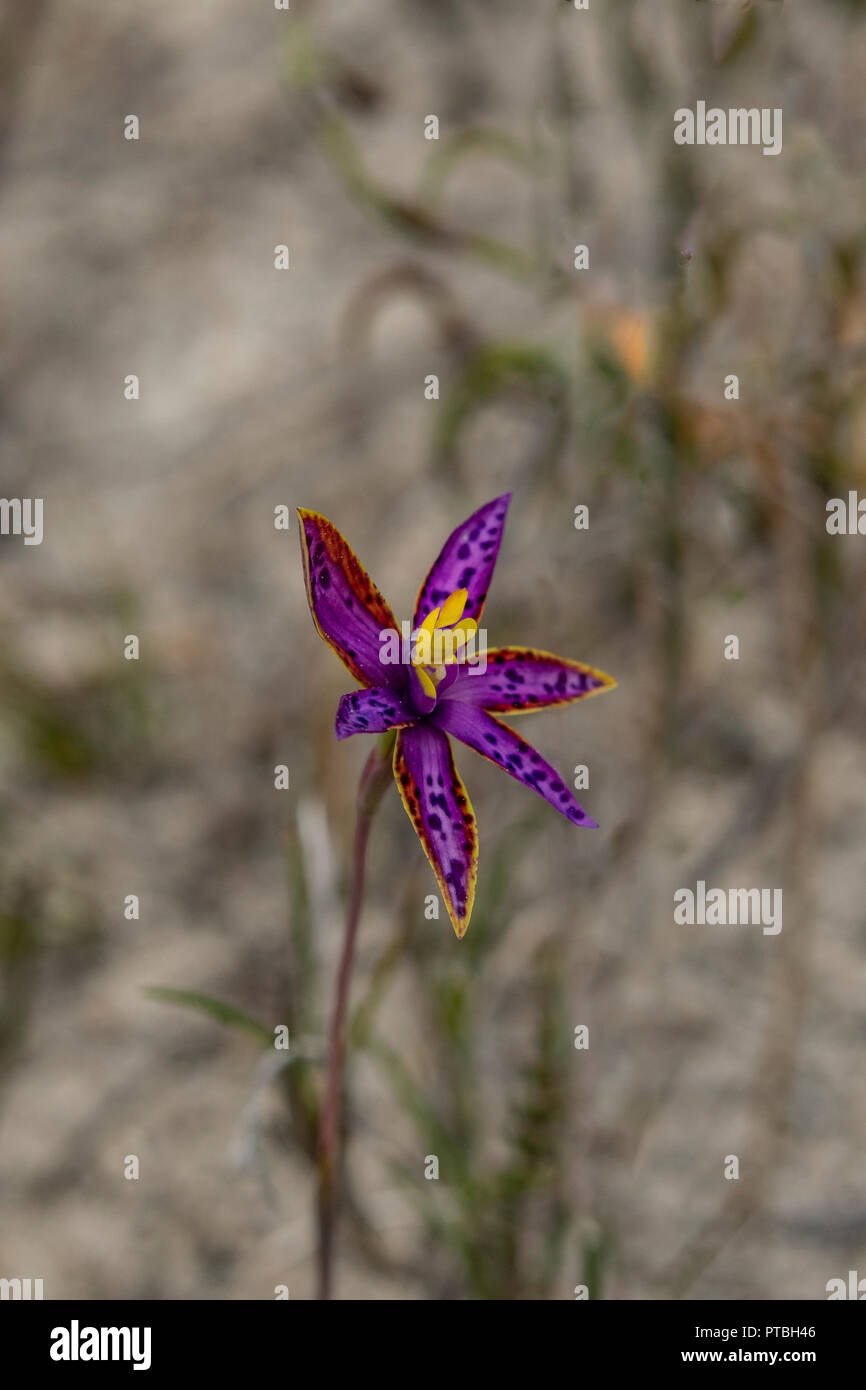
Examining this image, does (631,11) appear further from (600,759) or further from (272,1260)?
(272,1260)

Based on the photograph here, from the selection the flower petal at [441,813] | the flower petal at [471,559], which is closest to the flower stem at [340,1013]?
the flower petal at [441,813]

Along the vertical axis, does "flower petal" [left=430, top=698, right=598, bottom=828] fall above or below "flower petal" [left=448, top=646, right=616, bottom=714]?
below

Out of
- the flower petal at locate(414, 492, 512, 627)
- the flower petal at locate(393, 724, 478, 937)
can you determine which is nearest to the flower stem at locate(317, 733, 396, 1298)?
the flower petal at locate(393, 724, 478, 937)

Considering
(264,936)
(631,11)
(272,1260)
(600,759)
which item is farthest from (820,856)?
(631,11)

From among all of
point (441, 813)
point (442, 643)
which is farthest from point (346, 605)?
point (441, 813)

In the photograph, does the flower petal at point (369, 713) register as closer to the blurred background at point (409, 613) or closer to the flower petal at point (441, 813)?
the flower petal at point (441, 813)

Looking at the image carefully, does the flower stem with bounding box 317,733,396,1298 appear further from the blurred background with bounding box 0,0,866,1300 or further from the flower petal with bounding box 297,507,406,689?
the blurred background with bounding box 0,0,866,1300

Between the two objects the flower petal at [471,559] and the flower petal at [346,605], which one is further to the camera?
the flower petal at [471,559]

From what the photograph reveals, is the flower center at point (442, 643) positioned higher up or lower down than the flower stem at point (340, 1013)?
Result: higher up
